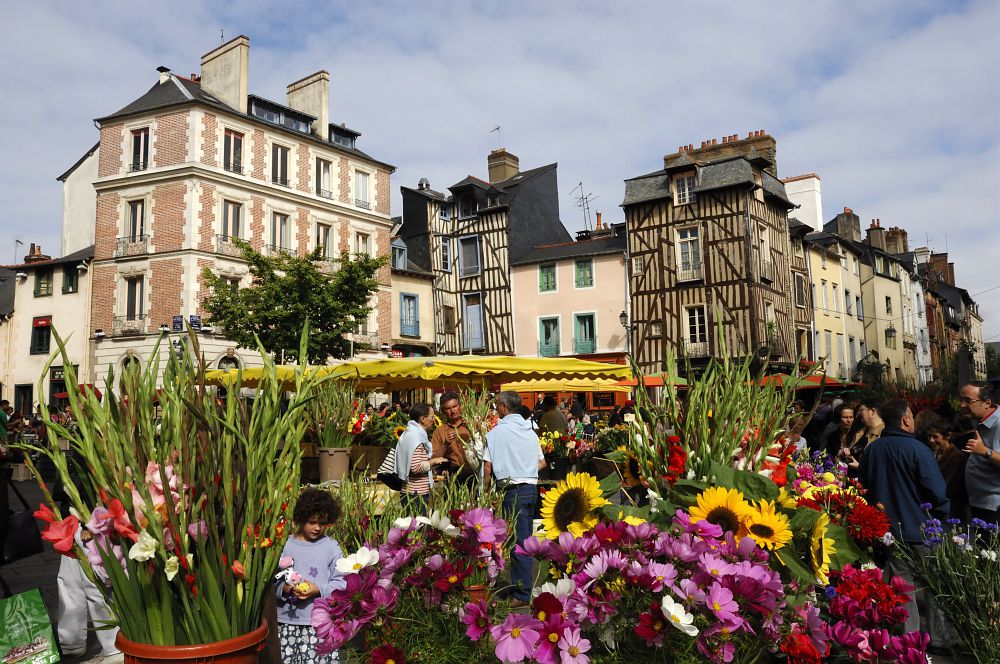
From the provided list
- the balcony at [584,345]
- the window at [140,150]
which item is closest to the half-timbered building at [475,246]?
the balcony at [584,345]

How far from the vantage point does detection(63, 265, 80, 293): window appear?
2528cm

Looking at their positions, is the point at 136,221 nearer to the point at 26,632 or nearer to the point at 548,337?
the point at 548,337

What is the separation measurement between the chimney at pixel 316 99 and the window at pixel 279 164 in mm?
2113

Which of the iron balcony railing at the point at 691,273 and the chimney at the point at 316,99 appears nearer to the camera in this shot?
the iron balcony railing at the point at 691,273

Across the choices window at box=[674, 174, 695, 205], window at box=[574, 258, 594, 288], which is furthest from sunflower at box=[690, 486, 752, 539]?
window at box=[574, 258, 594, 288]

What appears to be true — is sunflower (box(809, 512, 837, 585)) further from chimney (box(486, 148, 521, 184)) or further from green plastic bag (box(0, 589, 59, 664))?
chimney (box(486, 148, 521, 184))

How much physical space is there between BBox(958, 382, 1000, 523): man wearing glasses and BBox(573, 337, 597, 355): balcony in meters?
23.4

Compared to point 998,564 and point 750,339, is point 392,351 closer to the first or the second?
point 750,339

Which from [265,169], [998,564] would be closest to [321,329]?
[265,169]

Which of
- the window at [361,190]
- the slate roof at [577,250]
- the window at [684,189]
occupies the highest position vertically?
the window at [361,190]

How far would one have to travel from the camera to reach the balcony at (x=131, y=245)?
23.9m

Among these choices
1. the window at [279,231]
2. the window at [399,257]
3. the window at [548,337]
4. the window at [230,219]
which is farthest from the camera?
the window at [399,257]

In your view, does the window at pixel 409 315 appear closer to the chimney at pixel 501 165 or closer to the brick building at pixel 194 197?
the brick building at pixel 194 197

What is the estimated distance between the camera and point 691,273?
26047 mm
